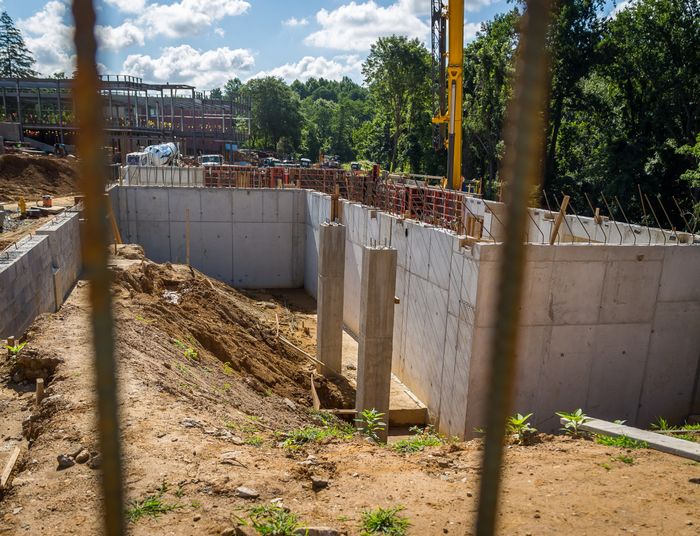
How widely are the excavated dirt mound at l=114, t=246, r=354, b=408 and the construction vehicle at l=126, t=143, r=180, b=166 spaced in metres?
15.3

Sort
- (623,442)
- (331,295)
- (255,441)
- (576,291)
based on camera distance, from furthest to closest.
A: (331,295) < (576,291) < (623,442) < (255,441)

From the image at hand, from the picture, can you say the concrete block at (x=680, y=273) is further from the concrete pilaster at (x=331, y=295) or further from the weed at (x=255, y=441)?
the weed at (x=255, y=441)

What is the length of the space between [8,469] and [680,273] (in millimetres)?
10083

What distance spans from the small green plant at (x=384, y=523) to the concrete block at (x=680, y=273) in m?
7.51

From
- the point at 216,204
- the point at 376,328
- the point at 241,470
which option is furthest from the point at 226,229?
the point at 241,470

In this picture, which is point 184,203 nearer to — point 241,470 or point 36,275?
point 36,275

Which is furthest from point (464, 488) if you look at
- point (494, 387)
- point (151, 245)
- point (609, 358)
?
point (151, 245)

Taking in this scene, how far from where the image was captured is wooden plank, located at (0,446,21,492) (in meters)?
4.70

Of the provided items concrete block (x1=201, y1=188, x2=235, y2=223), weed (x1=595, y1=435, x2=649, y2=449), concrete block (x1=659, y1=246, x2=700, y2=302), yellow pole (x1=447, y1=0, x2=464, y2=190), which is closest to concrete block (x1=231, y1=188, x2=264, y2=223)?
concrete block (x1=201, y1=188, x2=235, y2=223)

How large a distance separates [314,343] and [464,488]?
1038cm

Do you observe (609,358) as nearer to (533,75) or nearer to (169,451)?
(169,451)

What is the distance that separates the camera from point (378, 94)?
4994cm

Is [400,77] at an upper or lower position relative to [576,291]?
upper

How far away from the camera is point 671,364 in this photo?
33.6ft
